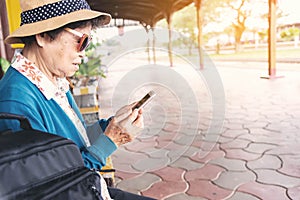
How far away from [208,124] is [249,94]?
208cm

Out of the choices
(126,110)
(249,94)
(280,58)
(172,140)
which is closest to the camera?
(126,110)

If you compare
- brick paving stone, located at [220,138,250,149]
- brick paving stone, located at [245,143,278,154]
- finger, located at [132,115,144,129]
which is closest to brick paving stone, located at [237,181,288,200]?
brick paving stone, located at [245,143,278,154]

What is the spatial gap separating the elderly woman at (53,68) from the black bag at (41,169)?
165 millimetres

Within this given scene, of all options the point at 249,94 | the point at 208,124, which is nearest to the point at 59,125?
the point at 208,124

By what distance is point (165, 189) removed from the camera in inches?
81.0

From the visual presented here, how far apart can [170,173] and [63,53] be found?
5.28ft

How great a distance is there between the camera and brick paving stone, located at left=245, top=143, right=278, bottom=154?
8.58 ft

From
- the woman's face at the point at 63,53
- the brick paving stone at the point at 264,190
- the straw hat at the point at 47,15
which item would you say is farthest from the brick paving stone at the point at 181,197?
the straw hat at the point at 47,15

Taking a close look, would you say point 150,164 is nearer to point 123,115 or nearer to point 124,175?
point 124,175

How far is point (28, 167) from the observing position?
58cm

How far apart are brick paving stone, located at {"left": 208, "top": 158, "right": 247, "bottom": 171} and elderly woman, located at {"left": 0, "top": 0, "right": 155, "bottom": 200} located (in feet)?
5.04

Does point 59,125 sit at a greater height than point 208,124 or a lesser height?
greater

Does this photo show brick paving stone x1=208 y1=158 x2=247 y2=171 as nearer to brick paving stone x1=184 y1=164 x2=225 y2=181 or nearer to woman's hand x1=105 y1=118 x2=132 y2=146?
brick paving stone x1=184 y1=164 x2=225 y2=181

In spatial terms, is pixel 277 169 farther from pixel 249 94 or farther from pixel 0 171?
pixel 249 94
